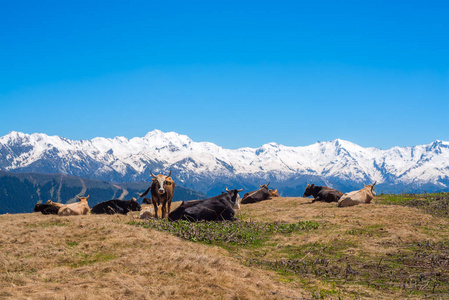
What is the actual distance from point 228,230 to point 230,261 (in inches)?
187

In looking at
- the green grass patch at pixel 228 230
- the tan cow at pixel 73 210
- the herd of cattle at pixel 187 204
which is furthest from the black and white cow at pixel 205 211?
the tan cow at pixel 73 210

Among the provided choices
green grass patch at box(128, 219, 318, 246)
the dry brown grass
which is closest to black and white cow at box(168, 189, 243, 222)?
green grass patch at box(128, 219, 318, 246)

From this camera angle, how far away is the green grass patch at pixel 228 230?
15.0 meters

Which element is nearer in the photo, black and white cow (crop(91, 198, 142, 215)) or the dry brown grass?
the dry brown grass

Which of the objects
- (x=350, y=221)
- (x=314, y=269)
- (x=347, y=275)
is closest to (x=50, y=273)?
(x=314, y=269)

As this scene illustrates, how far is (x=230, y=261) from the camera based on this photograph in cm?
1165

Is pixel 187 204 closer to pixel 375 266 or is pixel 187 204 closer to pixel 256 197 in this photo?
pixel 375 266

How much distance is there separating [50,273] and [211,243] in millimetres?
6675

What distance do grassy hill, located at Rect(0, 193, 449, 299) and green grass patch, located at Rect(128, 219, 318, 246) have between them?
5cm

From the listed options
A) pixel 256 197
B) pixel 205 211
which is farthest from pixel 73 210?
pixel 256 197

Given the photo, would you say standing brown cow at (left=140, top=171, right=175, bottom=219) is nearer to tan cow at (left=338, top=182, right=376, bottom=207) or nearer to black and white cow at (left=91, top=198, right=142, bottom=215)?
black and white cow at (left=91, top=198, right=142, bottom=215)

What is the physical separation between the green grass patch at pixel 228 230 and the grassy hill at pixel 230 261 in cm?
5

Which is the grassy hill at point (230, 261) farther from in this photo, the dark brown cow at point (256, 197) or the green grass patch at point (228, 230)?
the dark brown cow at point (256, 197)

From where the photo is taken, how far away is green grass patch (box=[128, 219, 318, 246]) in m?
15.0
